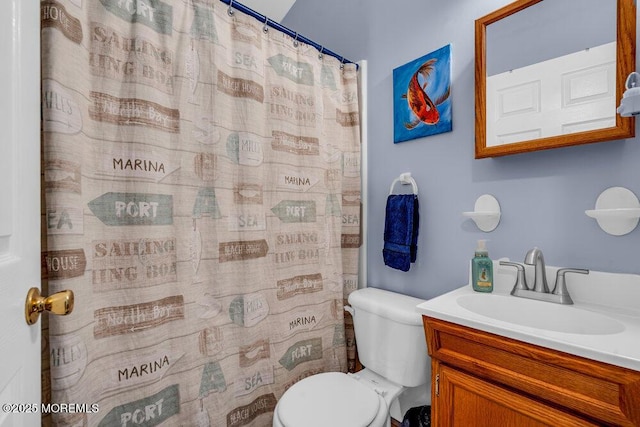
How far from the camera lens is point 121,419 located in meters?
1.02

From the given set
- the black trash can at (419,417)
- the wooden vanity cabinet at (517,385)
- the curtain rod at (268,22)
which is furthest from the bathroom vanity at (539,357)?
the curtain rod at (268,22)

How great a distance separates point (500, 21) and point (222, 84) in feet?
3.74

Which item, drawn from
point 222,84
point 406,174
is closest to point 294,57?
point 222,84

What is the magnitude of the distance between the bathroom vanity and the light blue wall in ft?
0.55

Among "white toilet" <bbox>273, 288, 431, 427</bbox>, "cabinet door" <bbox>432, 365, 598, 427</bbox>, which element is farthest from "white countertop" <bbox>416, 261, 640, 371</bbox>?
"white toilet" <bbox>273, 288, 431, 427</bbox>

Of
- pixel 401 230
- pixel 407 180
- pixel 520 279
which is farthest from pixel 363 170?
pixel 520 279

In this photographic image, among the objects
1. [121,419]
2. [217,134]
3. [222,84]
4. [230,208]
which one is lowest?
[121,419]

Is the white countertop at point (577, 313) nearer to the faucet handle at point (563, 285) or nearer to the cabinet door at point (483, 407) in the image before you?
the faucet handle at point (563, 285)

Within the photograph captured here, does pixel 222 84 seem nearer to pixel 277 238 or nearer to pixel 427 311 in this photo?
pixel 277 238

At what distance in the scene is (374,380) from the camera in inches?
55.3

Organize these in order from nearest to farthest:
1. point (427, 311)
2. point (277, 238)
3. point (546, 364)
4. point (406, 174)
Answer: point (546, 364), point (427, 311), point (277, 238), point (406, 174)

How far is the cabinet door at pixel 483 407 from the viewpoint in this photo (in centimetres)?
81

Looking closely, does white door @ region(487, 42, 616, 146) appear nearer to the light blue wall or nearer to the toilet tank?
the light blue wall

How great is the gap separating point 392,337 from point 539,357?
1.98ft
